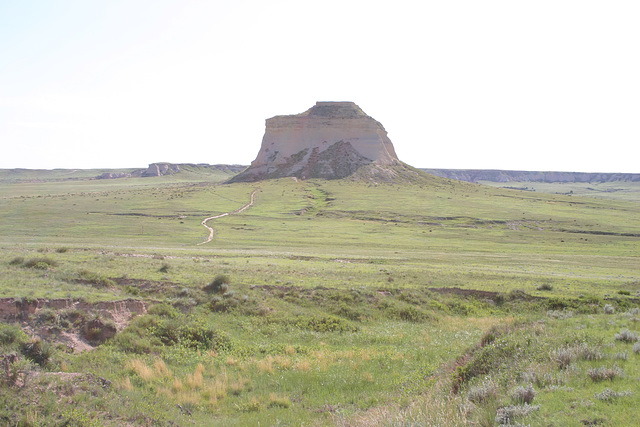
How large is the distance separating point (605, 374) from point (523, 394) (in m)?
1.84

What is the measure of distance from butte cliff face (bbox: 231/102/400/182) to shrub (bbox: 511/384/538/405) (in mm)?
117967

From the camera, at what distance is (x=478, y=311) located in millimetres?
20828

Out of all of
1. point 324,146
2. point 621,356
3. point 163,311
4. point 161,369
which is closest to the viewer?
point 621,356

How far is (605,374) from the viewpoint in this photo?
8039 millimetres

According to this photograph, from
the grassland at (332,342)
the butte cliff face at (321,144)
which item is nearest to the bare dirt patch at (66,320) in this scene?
the grassland at (332,342)

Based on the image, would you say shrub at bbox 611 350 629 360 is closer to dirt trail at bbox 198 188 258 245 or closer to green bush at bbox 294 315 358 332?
green bush at bbox 294 315 358 332

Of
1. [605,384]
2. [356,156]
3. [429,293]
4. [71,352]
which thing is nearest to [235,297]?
[71,352]

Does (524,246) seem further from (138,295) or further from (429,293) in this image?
(138,295)

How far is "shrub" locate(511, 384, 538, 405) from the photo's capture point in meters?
7.66

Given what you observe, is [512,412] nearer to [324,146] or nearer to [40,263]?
[40,263]

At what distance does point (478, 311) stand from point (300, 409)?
13672 mm

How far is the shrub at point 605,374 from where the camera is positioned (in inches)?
316

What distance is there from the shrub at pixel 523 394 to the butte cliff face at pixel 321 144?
117967 millimetres

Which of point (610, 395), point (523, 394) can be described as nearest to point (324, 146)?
point (523, 394)
